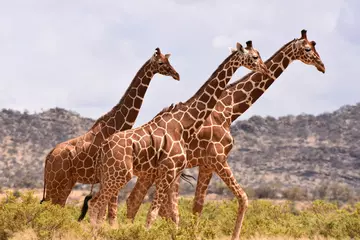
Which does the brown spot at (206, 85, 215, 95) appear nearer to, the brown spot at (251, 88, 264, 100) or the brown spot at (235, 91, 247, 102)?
the brown spot at (235, 91, 247, 102)

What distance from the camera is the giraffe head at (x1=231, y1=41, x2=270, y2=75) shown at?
13.4 m

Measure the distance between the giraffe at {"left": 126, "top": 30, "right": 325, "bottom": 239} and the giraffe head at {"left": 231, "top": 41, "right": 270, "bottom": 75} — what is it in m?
0.47

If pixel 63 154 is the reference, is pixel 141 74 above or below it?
above

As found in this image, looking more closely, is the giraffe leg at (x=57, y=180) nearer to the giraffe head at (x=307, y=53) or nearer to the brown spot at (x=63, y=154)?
the brown spot at (x=63, y=154)

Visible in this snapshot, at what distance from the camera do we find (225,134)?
13352mm

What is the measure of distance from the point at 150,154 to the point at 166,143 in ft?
1.21

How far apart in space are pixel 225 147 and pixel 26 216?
4215 mm

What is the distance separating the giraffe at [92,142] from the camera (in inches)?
541

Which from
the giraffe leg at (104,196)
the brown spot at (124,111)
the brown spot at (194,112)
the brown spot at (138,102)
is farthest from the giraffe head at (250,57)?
the giraffe leg at (104,196)

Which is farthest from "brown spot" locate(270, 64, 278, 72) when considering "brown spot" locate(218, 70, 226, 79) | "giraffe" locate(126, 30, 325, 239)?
"brown spot" locate(218, 70, 226, 79)

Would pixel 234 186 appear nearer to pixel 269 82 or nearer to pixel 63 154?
pixel 269 82

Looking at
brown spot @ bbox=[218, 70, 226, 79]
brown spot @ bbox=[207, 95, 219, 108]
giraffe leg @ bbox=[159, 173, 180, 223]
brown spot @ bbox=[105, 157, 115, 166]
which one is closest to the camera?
brown spot @ bbox=[105, 157, 115, 166]

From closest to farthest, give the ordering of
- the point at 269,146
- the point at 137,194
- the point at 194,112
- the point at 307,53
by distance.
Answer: the point at 194,112 → the point at 137,194 → the point at 307,53 → the point at 269,146

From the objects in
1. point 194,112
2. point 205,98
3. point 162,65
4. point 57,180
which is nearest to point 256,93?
point 205,98
